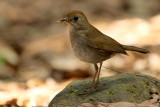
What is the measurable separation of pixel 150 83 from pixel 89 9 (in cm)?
812

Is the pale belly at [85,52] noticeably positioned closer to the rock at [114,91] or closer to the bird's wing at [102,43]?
the bird's wing at [102,43]

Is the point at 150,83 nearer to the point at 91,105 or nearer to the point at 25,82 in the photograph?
the point at 91,105

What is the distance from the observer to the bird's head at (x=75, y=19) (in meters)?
4.59

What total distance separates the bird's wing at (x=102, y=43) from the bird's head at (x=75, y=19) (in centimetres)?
21

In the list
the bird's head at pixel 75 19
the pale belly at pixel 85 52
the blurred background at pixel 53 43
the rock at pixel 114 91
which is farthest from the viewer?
the blurred background at pixel 53 43

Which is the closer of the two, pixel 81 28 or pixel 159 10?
pixel 81 28

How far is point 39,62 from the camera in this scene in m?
8.71

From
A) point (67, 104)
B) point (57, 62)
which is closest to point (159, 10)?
point (57, 62)

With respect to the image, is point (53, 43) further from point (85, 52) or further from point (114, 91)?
point (114, 91)

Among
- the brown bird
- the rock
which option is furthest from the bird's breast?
the rock

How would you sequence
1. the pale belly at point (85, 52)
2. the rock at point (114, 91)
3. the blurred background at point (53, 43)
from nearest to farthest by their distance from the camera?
1. the rock at point (114, 91)
2. the pale belly at point (85, 52)
3. the blurred background at point (53, 43)

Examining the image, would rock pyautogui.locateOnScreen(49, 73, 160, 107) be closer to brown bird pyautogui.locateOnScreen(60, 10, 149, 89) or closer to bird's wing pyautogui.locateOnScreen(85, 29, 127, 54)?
brown bird pyautogui.locateOnScreen(60, 10, 149, 89)

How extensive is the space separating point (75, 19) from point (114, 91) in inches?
46.0

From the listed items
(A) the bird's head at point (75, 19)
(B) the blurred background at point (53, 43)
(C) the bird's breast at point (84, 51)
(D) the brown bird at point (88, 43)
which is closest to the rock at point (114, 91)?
(D) the brown bird at point (88, 43)
